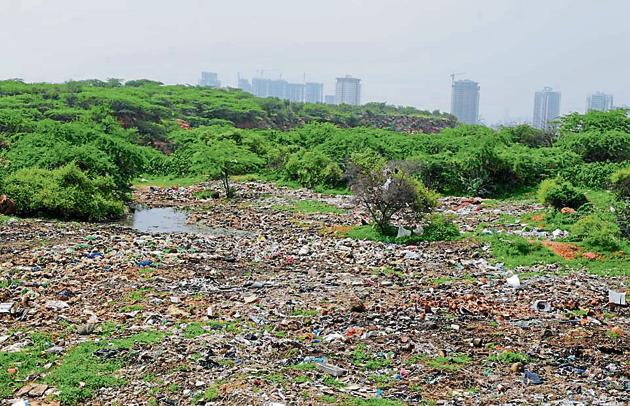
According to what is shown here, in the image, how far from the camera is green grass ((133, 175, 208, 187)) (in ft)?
85.1

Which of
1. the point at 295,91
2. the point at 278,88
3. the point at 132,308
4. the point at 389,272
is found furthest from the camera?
the point at 295,91

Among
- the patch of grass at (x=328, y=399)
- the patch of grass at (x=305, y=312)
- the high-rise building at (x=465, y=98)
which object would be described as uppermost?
the high-rise building at (x=465, y=98)

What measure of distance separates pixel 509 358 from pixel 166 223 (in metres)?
12.9

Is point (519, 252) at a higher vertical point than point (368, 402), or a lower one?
higher

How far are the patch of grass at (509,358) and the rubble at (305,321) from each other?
1 centimetres

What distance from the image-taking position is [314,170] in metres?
24.9

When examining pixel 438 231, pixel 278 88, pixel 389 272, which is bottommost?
pixel 389 272

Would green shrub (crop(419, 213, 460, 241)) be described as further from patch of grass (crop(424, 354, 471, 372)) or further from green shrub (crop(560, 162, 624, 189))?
green shrub (crop(560, 162, 624, 189))

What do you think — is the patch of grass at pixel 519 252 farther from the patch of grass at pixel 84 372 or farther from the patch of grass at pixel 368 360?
the patch of grass at pixel 84 372

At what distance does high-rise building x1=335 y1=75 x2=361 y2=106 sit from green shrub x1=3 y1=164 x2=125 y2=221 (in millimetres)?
152043

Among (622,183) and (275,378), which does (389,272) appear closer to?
(275,378)

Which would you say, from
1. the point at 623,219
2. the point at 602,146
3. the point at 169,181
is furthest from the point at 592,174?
the point at 169,181

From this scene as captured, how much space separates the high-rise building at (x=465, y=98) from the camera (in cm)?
14438

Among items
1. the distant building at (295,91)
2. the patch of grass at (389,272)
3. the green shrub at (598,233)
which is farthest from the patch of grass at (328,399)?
the distant building at (295,91)
